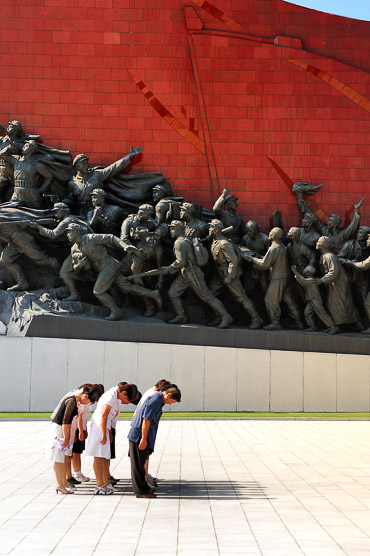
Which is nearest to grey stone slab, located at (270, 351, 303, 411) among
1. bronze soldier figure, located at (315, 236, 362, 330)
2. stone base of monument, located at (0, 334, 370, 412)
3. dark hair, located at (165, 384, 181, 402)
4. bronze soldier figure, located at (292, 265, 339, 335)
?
stone base of monument, located at (0, 334, 370, 412)

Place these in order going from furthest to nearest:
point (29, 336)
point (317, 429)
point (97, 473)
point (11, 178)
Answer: point (11, 178)
point (29, 336)
point (317, 429)
point (97, 473)

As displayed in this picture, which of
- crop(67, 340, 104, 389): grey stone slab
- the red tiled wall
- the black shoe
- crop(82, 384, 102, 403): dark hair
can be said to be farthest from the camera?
the red tiled wall

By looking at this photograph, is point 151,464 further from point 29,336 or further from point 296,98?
point 296,98

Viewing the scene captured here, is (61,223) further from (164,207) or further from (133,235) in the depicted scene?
(164,207)

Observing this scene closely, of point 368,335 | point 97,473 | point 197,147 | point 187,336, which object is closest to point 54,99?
point 197,147

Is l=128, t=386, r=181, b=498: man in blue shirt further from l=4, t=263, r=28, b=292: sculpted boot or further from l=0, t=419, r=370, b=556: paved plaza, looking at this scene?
l=4, t=263, r=28, b=292: sculpted boot

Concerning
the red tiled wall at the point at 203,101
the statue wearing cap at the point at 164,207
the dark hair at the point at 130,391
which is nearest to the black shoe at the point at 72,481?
the dark hair at the point at 130,391

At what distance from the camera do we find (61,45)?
15.0 metres

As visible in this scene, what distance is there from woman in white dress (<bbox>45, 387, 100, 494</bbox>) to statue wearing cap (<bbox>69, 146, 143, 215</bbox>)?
826 centimetres

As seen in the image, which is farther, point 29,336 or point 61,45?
point 61,45

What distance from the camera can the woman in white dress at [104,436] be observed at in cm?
621

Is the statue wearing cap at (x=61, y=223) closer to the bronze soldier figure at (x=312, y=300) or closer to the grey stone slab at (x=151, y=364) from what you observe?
the grey stone slab at (x=151, y=364)

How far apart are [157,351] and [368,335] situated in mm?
3834

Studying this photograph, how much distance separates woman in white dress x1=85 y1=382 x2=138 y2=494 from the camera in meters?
6.21
